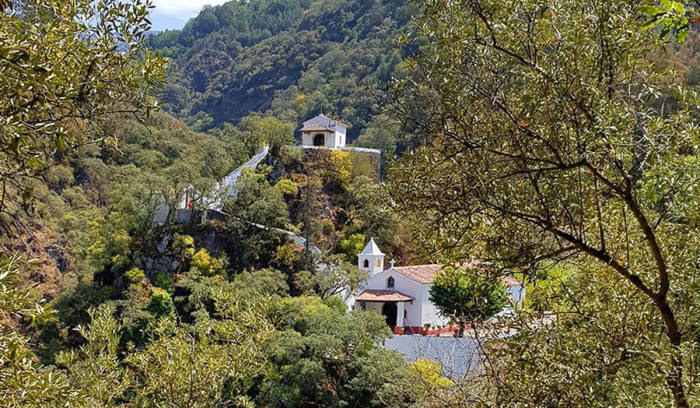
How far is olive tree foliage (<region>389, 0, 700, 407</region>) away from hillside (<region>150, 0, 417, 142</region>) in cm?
3554

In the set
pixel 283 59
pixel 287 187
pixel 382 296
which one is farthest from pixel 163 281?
pixel 283 59

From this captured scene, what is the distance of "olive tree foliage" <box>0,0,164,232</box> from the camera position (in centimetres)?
218

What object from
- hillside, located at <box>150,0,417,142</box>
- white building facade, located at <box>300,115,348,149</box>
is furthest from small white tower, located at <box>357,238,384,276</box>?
hillside, located at <box>150,0,417,142</box>

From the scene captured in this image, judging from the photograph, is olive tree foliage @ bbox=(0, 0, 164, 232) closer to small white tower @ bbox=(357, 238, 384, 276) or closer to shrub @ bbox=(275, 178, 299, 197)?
small white tower @ bbox=(357, 238, 384, 276)

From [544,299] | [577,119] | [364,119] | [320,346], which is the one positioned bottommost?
[320,346]

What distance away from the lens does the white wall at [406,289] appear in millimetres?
21641

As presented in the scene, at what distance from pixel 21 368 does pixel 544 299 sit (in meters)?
2.62

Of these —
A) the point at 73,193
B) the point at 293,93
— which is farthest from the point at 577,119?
the point at 293,93

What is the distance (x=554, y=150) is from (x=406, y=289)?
765 inches

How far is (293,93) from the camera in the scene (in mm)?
60250

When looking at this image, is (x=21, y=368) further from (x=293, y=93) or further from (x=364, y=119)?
(x=293, y=93)

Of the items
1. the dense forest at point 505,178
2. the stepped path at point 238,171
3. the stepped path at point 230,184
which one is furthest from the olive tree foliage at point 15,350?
the stepped path at point 238,171

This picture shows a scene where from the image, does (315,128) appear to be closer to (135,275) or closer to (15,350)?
(135,275)

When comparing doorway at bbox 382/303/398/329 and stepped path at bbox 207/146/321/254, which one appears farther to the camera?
stepped path at bbox 207/146/321/254
